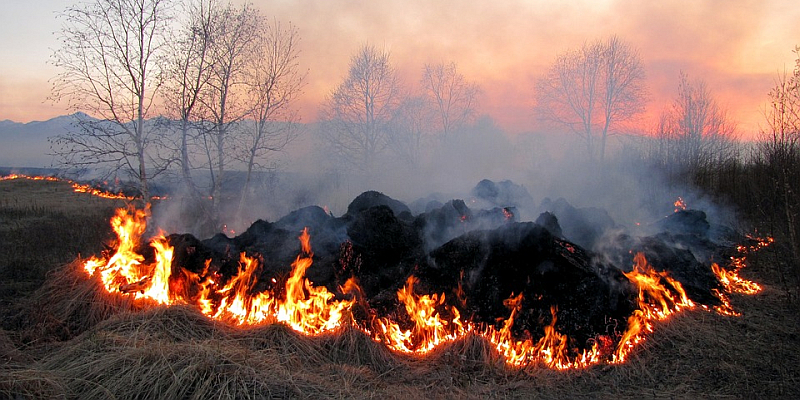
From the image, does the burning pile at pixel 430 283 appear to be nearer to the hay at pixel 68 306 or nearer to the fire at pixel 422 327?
the fire at pixel 422 327

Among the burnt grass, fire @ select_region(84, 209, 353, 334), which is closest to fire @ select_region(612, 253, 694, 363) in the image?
the burnt grass

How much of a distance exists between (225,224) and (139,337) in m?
8.91

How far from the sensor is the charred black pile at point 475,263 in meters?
5.09

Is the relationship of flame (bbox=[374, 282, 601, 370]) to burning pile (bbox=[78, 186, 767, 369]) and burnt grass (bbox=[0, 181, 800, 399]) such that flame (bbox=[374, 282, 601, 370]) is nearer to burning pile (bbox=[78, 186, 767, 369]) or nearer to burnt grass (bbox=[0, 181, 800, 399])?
burning pile (bbox=[78, 186, 767, 369])

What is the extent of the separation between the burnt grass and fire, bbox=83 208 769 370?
0.19 metres

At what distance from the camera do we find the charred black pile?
5090 millimetres

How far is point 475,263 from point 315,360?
2.28 meters

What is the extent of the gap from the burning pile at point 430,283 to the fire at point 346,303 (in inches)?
0.6

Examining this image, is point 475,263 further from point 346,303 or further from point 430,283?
point 346,303

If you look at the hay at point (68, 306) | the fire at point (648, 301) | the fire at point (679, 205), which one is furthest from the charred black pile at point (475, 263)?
the fire at point (679, 205)

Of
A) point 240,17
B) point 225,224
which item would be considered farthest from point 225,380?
point 240,17

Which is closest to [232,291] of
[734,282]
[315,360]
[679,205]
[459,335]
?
[315,360]

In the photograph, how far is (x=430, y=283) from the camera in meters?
5.57

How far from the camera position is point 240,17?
497 inches
